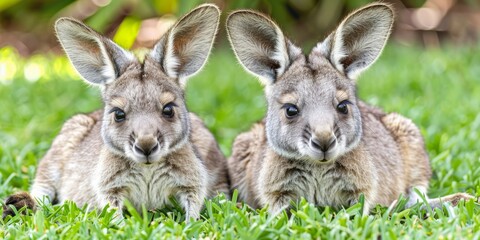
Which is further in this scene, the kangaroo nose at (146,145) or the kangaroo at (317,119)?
the kangaroo at (317,119)

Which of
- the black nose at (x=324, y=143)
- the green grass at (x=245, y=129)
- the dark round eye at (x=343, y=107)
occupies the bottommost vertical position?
the green grass at (x=245, y=129)

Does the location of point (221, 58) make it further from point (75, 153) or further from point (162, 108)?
point (162, 108)

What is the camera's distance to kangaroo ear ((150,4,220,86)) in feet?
17.6

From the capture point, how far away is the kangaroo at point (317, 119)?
4984 millimetres

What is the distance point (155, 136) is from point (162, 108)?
27 centimetres

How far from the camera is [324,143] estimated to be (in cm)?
479

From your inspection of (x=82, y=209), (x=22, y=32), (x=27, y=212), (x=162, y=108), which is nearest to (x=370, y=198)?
(x=162, y=108)

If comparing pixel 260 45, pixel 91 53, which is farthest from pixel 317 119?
pixel 91 53

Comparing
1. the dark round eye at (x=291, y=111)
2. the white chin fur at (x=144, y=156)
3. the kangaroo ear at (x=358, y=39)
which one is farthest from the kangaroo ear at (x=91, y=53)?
the kangaroo ear at (x=358, y=39)

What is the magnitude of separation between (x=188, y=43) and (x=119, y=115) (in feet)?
2.44

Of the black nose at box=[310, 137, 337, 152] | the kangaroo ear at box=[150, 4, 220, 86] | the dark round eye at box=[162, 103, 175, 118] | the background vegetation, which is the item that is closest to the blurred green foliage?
the background vegetation

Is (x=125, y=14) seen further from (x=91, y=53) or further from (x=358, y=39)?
(x=358, y=39)

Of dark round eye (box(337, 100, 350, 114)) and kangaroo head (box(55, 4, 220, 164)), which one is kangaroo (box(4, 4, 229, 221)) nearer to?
kangaroo head (box(55, 4, 220, 164))

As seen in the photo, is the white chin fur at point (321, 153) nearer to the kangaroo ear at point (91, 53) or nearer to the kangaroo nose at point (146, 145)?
the kangaroo nose at point (146, 145)
